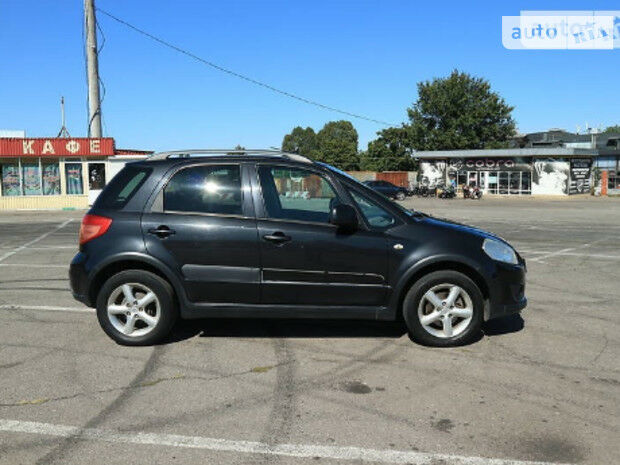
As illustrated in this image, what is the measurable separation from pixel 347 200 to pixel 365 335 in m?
1.31

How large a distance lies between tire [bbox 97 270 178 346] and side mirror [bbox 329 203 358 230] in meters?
1.57

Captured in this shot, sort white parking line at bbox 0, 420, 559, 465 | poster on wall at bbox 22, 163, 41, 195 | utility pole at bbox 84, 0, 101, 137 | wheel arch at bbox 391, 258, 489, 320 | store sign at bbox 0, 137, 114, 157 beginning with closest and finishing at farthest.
Answer: white parking line at bbox 0, 420, 559, 465 → wheel arch at bbox 391, 258, 489, 320 → utility pole at bbox 84, 0, 101, 137 → store sign at bbox 0, 137, 114, 157 → poster on wall at bbox 22, 163, 41, 195

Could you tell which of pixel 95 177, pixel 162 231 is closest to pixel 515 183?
pixel 95 177

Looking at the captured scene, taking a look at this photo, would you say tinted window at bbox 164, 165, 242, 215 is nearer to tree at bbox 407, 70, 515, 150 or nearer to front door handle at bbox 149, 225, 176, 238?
front door handle at bbox 149, 225, 176, 238

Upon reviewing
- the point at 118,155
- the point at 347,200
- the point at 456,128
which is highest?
the point at 456,128

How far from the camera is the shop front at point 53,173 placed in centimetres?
2619

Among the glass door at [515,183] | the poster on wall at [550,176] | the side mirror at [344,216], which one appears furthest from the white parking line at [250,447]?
the glass door at [515,183]

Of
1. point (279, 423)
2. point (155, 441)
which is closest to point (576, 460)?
point (279, 423)

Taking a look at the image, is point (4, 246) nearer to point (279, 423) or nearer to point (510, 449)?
point (279, 423)

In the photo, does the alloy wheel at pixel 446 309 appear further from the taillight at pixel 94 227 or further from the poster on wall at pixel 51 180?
the poster on wall at pixel 51 180

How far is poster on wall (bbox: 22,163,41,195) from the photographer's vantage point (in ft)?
87.6

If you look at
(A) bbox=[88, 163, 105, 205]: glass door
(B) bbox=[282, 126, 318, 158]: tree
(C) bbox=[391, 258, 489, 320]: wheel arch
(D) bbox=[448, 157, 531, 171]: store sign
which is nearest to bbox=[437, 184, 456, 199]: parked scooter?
(D) bbox=[448, 157, 531, 171]: store sign

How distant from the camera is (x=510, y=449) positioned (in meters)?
3.12

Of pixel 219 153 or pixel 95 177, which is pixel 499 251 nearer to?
pixel 219 153
